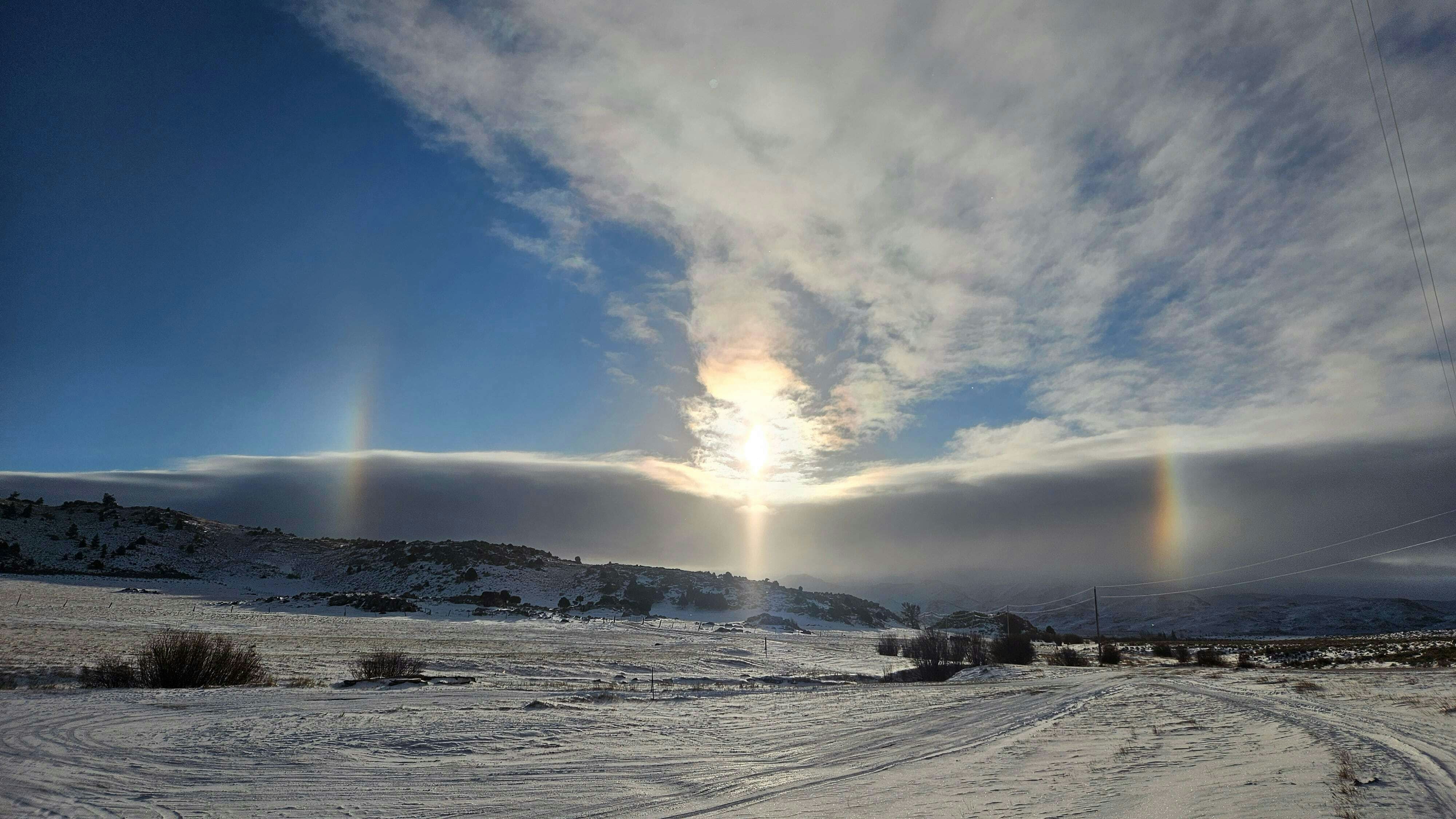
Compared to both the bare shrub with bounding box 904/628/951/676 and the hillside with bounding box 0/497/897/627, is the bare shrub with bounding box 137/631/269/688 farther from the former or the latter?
the hillside with bounding box 0/497/897/627

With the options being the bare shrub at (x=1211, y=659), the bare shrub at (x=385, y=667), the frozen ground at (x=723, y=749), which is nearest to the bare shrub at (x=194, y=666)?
the frozen ground at (x=723, y=749)

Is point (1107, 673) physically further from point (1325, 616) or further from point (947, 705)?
point (1325, 616)

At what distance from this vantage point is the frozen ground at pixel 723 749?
28.3 feet

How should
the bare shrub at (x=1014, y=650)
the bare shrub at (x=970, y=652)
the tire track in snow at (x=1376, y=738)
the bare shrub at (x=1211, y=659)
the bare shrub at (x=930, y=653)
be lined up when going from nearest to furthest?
the tire track in snow at (x=1376, y=738) → the bare shrub at (x=930, y=653) → the bare shrub at (x=1211, y=659) → the bare shrub at (x=970, y=652) → the bare shrub at (x=1014, y=650)

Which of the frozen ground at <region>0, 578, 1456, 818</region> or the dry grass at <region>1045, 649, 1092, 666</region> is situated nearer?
the frozen ground at <region>0, 578, 1456, 818</region>

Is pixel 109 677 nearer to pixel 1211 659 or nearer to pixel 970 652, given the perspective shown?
pixel 970 652

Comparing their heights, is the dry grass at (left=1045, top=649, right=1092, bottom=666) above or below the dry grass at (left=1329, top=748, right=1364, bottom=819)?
below

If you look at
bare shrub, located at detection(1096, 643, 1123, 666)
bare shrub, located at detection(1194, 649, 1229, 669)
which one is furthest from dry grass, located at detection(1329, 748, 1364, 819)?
bare shrub, located at detection(1096, 643, 1123, 666)

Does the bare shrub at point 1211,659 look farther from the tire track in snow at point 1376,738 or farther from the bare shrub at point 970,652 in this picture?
the tire track in snow at point 1376,738

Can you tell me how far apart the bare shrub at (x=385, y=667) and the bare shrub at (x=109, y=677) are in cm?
599

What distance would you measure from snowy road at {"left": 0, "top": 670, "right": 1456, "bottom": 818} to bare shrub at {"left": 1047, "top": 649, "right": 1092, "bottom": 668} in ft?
99.2

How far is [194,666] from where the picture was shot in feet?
68.5

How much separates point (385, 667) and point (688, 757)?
1757 cm

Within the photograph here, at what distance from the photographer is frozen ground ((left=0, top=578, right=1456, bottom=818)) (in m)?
8.62
